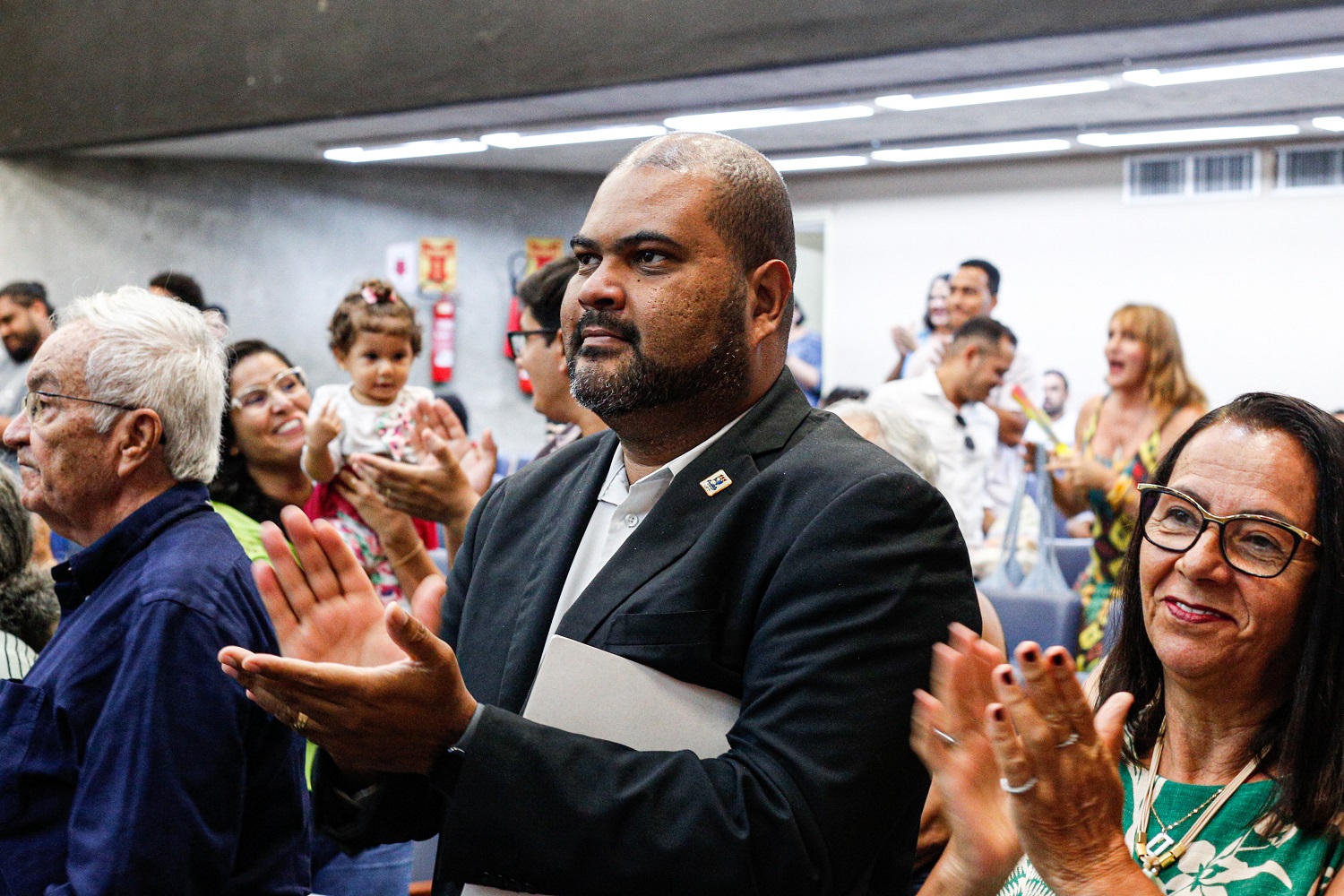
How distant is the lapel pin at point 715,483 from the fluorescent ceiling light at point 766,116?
5.81 m

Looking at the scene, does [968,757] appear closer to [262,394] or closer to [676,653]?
[676,653]

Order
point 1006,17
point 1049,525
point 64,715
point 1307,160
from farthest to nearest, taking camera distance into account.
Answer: point 1307,160 < point 1006,17 < point 1049,525 < point 64,715

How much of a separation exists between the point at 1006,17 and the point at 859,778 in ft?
15.5

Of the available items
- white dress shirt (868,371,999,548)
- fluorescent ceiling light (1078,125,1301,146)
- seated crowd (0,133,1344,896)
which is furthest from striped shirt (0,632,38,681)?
fluorescent ceiling light (1078,125,1301,146)

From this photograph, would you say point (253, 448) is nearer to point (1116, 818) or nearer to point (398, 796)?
point (398, 796)

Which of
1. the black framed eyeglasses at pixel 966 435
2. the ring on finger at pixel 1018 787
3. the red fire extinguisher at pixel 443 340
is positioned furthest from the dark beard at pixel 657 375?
the red fire extinguisher at pixel 443 340

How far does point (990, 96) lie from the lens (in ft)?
21.4

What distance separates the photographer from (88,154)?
8.82 m

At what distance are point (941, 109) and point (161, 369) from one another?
578 cm

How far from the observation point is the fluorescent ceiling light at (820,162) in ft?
28.7

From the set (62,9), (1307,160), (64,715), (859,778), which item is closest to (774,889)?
(859,778)

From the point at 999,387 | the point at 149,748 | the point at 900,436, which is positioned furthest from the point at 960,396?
the point at 149,748

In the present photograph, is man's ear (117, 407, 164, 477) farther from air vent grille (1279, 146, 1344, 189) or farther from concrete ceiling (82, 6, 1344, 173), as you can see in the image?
air vent grille (1279, 146, 1344, 189)

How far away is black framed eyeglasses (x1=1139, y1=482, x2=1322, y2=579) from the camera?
149cm
